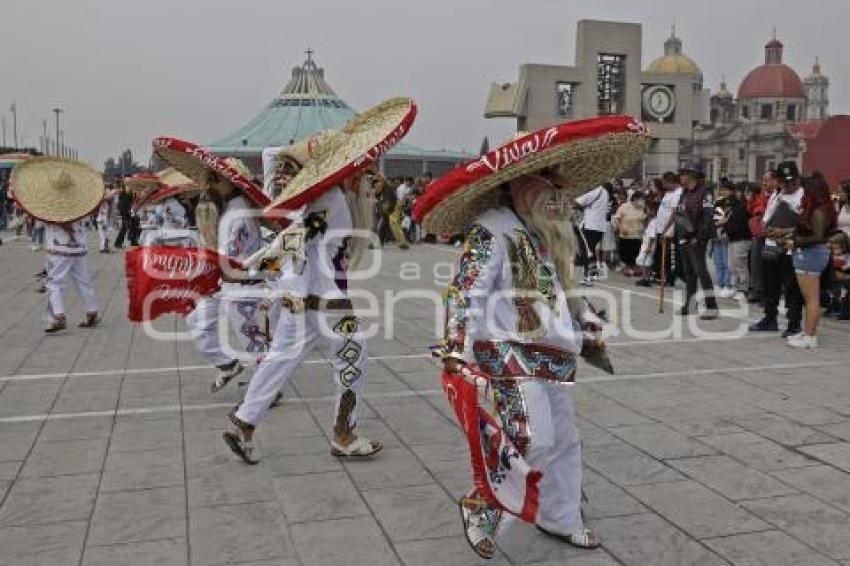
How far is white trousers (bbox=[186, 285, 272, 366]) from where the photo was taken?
6488mm

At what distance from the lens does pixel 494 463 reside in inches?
128

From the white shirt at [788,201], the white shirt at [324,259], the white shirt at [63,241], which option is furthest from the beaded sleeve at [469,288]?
the white shirt at [63,241]

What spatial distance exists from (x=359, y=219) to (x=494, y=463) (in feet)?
7.40

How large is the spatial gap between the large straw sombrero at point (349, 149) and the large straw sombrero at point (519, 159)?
1106mm

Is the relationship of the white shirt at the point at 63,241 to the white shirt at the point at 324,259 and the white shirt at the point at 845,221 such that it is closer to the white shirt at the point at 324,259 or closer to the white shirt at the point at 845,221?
the white shirt at the point at 324,259

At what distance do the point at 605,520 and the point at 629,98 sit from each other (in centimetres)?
3737

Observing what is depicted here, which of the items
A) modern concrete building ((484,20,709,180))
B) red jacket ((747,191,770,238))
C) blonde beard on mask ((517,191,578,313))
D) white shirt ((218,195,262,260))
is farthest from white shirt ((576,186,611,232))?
modern concrete building ((484,20,709,180))

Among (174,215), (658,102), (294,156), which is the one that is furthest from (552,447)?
(658,102)

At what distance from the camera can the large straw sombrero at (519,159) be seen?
330cm

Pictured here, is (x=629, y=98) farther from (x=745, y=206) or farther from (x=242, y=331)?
(x=242, y=331)

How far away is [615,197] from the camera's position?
1866 cm

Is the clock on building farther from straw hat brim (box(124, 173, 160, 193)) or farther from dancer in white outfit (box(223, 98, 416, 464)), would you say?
dancer in white outfit (box(223, 98, 416, 464))

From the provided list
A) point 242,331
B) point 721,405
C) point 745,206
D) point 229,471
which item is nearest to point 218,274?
point 242,331

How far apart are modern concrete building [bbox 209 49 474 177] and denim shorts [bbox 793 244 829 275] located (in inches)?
2299
